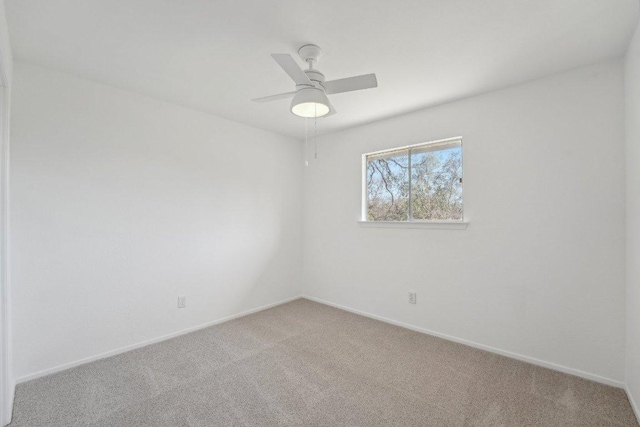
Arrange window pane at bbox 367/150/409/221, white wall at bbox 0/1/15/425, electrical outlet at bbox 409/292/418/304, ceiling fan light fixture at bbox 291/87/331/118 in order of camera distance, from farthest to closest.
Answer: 1. window pane at bbox 367/150/409/221
2. electrical outlet at bbox 409/292/418/304
3. ceiling fan light fixture at bbox 291/87/331/118
4. white wall at bbox 0/1/15/425

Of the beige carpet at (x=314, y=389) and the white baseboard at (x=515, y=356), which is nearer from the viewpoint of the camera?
the beige carpet at (x=314, y=389)

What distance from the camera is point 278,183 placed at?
4.00m

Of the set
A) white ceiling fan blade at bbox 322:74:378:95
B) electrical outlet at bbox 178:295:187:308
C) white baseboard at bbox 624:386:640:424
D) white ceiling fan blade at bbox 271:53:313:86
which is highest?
white ceiling fan blade at bbox 271:53:313:86

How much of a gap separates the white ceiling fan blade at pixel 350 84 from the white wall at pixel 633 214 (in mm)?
1631

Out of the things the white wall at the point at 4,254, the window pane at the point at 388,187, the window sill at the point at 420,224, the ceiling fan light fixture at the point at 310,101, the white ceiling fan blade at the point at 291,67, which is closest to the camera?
the white ceiling fan blade at the point at 291,67

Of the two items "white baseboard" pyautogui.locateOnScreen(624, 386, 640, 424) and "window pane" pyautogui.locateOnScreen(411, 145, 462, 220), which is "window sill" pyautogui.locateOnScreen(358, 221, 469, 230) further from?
"white baseboard" pyautogui.locateOnScreen(624, 386, 640, 424)

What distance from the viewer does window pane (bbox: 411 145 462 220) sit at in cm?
294

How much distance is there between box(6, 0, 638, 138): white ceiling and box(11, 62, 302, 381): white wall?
405 millimetres

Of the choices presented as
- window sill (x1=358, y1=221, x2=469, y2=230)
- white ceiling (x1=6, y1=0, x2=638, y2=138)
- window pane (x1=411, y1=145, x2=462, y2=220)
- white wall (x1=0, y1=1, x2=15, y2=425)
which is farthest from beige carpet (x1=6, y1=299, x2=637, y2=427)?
white ceiling (x1=6, y1=0, x2=638, y2=138)

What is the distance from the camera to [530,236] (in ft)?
7.90

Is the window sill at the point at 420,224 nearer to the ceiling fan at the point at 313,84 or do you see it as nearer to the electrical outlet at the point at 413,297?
the electrical outlet at the point at 413,297

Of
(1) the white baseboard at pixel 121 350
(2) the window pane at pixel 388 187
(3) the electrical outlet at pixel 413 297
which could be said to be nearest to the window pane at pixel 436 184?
(2) the window pane at pixel 388 187

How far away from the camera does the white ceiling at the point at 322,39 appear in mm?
1577

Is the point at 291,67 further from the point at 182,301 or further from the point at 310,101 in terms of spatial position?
the point at 182,301
